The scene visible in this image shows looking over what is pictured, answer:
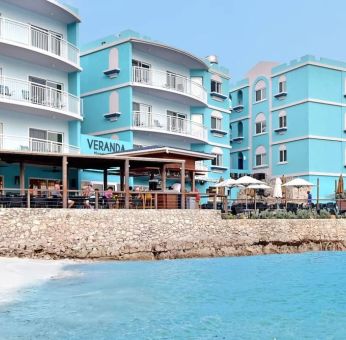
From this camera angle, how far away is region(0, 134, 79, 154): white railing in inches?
980

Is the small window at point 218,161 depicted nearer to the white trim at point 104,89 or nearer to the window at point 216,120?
the window at point 216,120

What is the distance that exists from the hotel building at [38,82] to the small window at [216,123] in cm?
1270

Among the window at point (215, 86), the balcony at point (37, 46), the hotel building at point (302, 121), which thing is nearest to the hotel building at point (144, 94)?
the window at point (215, 86)

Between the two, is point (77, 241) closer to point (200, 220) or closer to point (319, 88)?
point (200, 220)

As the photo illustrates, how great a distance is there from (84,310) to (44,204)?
9.92 meters

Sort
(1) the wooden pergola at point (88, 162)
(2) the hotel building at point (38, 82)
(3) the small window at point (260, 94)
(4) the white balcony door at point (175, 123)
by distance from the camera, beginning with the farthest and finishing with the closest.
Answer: (3) the small window at point (260, 94) → (4) the white balcony door at point (175, 123) → (2) the hotel building at point (38, 82) → (1) the wooden pergola at point (88, 162)

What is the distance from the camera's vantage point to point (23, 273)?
15648 millimetres

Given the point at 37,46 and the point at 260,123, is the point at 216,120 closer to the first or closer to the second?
the point at 260,123

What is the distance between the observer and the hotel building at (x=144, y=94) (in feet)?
103

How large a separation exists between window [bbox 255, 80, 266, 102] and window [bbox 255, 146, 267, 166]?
4.25 metres

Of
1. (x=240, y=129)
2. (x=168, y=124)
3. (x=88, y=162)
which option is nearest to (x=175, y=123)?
(x=168, y=124)

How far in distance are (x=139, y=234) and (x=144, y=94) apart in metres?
13.9

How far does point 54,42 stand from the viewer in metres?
27.8

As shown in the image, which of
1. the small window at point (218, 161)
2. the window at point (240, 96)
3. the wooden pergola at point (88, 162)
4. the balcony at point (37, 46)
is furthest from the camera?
the window at point (240, 96)
